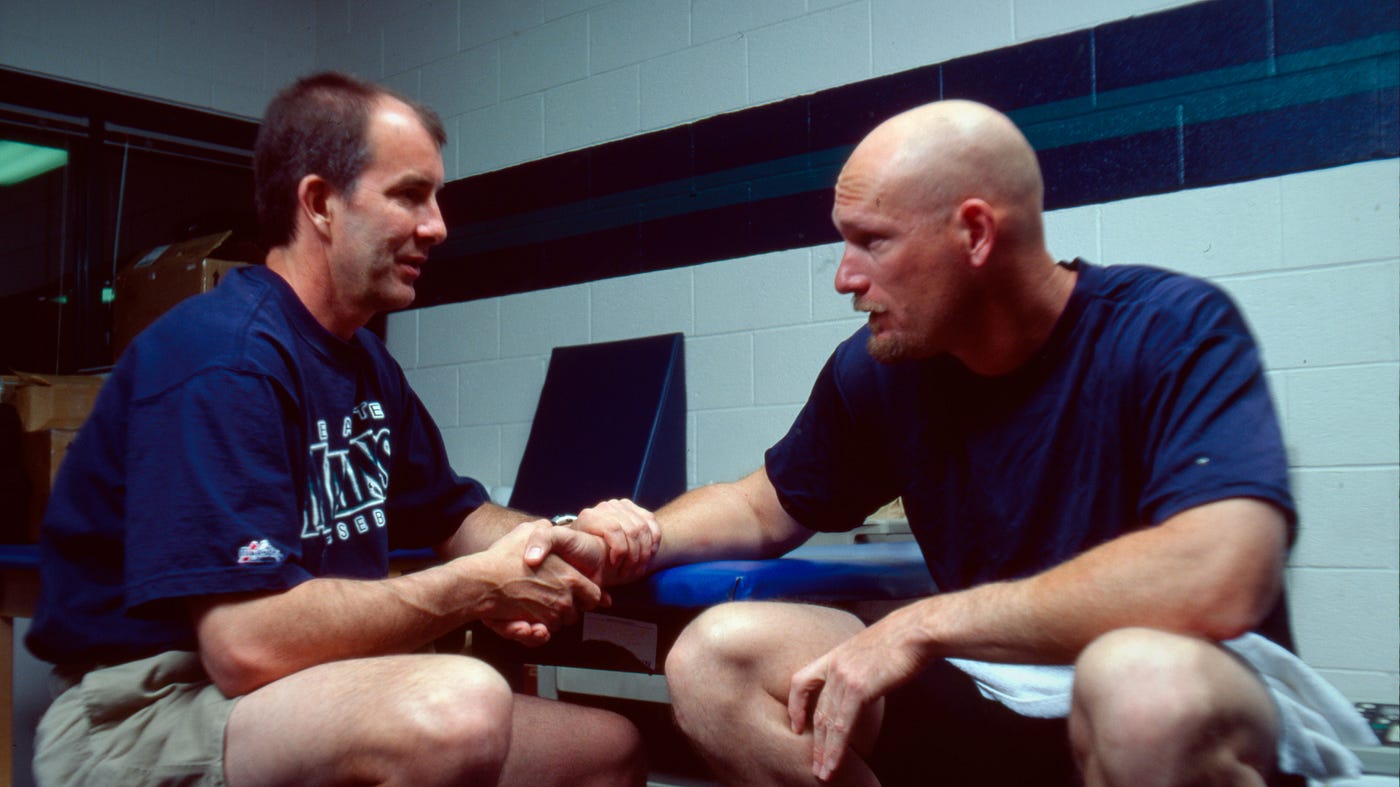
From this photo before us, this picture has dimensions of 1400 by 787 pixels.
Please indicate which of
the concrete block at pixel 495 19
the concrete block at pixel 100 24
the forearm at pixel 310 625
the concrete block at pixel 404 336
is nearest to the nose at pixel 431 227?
the forearm at pixel 310 625

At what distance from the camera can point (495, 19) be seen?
3.58 m

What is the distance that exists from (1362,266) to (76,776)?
222cm

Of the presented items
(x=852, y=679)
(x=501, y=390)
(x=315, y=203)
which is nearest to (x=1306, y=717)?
(x=852, y=679)

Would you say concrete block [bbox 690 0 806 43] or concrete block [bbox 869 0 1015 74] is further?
concrete block [bbox 690 0 806 43]

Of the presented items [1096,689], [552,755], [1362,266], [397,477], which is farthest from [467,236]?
[1096,689]

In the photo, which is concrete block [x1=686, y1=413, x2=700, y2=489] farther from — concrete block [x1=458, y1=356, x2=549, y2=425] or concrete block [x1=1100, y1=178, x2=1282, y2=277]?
concrete block [x1=1100, y1=178, x2=1282, y2=277]

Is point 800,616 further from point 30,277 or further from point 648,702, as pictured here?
point 30,277

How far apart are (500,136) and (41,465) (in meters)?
1.63

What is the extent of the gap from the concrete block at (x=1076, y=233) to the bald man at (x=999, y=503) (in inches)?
33.5

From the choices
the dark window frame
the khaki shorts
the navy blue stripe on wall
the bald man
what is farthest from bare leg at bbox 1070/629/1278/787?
the dark window frame

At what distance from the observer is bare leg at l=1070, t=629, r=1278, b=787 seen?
1.10 meters

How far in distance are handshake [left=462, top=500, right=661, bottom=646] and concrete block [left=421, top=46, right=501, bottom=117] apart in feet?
7.55

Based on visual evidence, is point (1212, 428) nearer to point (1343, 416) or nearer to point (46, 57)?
point (1343, 416)

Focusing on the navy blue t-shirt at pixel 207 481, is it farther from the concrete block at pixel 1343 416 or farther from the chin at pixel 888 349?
the concrete block at pixel 1343 416
